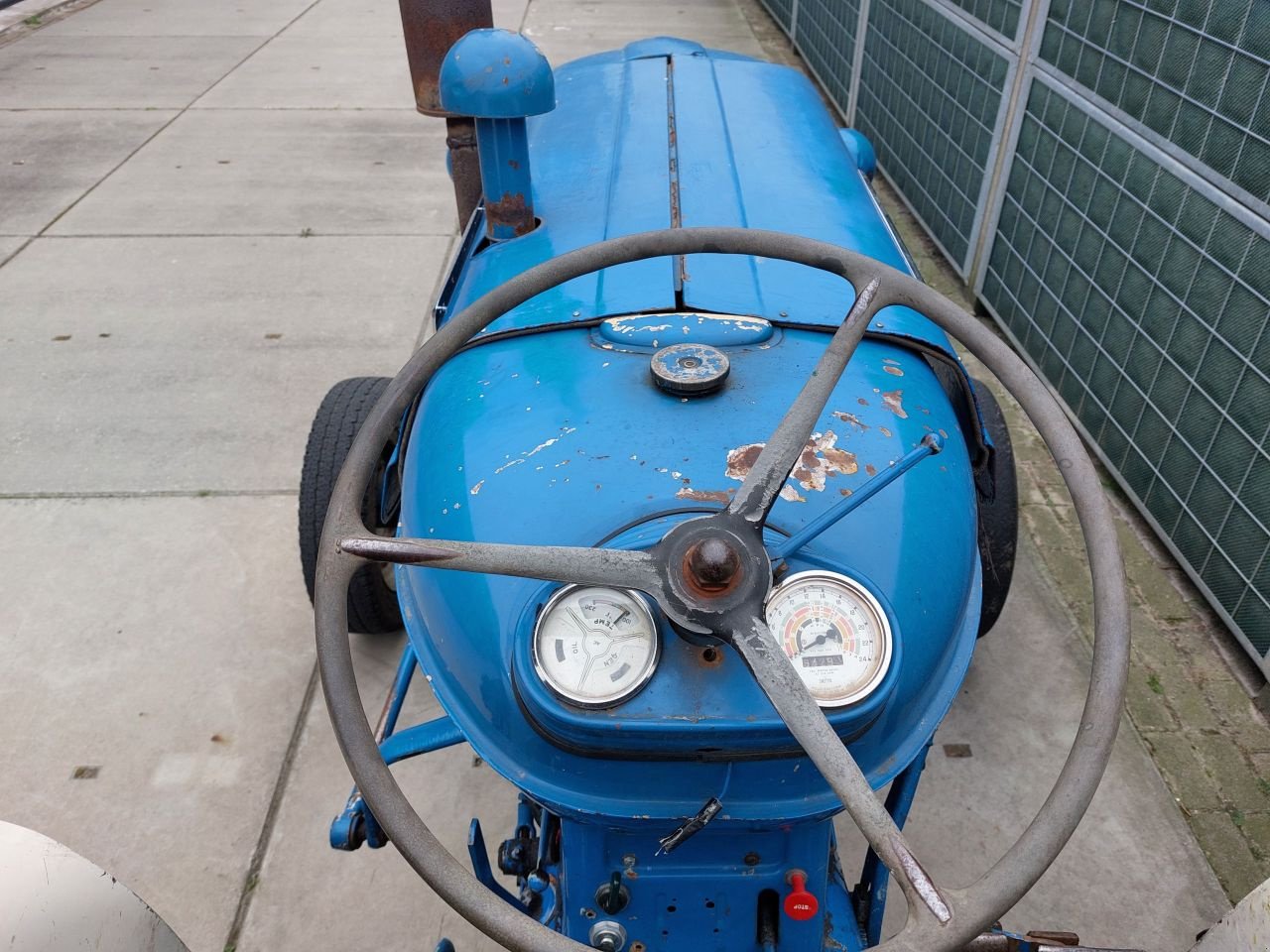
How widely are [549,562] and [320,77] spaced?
7059mm

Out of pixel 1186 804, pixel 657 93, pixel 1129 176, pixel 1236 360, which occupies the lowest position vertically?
pixel 1186 804

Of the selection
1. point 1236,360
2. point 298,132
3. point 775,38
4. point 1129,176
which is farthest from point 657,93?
point 775,38

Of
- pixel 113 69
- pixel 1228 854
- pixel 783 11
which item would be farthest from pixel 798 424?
pixel 783 11

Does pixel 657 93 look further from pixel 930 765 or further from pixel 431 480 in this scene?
pixel 930 765

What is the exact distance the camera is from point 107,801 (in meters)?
Answer: 2.29

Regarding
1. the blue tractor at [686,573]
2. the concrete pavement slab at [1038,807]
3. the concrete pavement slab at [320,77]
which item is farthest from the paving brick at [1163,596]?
the concrete pavement slab at [320,77]

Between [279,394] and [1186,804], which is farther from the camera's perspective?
[279,394]

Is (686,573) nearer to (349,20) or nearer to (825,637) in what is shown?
(825,637)

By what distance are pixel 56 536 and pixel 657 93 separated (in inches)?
89.2

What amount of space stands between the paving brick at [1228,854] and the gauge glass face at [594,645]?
168 cm

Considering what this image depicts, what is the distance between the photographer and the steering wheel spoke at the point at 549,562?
3.53ft

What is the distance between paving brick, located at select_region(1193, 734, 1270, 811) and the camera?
2.30 meters

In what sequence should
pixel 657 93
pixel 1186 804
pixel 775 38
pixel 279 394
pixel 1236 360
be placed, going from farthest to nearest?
pixel 775 38
pixel 279 394
pixel 657 93
pixel 1236 360
pixel 1186 804

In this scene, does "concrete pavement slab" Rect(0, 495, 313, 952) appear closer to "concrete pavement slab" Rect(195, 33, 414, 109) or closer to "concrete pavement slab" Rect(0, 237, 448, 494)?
"concrete pavement slab" Rect(0, 237, 448, 494)
